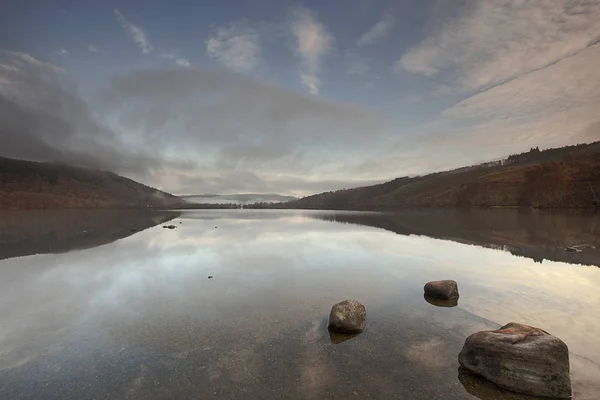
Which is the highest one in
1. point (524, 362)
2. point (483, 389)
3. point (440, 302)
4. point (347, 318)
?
point (524, 362)

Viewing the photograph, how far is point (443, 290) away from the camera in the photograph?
19.1 meters

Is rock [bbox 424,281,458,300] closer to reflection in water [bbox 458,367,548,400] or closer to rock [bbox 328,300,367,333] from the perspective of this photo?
rock [bbox 328,300,367,333]

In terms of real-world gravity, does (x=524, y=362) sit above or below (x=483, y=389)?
above

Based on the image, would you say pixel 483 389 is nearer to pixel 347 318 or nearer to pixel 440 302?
pixel 347 318

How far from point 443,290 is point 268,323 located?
11126mm

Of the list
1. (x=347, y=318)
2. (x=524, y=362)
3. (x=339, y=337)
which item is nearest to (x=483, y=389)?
(x=524, y=362)

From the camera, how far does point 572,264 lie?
27.5m

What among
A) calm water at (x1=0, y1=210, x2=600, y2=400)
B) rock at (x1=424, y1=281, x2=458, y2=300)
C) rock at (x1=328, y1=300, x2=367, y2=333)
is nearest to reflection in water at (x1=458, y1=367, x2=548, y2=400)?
calm water at (x1=0, y1=210, x2=600, y2=400)

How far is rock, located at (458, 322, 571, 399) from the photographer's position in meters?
9.48

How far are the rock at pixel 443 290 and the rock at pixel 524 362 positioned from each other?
8278 millimetres

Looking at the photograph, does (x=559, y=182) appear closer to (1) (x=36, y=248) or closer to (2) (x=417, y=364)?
(2) (x=417, y=364)

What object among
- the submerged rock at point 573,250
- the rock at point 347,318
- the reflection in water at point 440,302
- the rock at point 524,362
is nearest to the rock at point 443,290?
the reflection in water at point 440,302

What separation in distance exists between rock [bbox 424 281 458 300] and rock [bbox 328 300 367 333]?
6.76 m

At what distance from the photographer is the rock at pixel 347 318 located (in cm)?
1423
